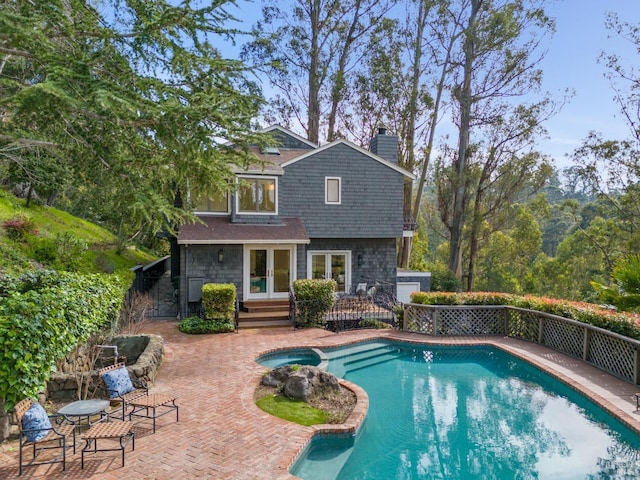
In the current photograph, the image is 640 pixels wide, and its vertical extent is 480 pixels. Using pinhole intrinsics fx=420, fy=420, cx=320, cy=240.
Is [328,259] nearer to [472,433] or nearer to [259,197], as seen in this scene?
[259,197]

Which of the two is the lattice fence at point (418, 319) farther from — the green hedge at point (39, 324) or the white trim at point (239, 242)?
the green hedge at point (39, 324)

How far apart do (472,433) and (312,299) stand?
7666 mm

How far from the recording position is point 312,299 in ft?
48.0

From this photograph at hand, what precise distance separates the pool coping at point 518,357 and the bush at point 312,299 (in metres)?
2.05

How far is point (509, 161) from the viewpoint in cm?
2566

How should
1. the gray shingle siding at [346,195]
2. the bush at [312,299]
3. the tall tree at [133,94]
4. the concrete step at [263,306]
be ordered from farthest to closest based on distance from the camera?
the gray shingle siding at [346,195] → the concrete step at [263,306] → the bush at [312,299] → the tall tree at [133,94]

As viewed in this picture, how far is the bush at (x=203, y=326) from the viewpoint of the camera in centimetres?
1365

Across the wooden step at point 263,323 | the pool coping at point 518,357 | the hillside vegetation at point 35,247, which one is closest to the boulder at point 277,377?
the pool coping at point 518,357

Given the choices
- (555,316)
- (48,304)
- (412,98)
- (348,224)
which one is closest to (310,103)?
(412,98)

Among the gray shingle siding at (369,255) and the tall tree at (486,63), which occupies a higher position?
the tall tree at (486,63)

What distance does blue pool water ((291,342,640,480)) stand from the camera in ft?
21.3

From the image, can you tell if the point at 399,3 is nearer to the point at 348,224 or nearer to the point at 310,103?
the point at 310,103

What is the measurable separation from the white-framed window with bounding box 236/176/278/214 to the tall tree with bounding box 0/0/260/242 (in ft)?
26.8

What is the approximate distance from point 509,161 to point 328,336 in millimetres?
18350
